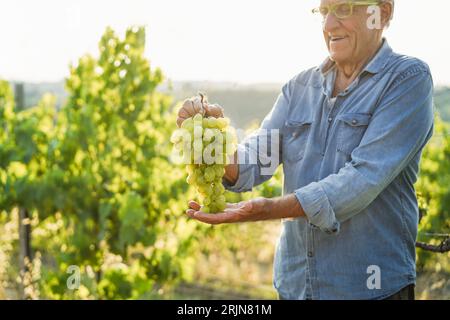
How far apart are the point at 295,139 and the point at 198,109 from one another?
478 mm

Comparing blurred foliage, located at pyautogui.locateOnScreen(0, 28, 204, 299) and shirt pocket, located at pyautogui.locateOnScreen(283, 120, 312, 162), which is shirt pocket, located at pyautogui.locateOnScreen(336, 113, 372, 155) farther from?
blurred foliage, located at pyautogui.locateOnScreen(0, 28, 204, 299)

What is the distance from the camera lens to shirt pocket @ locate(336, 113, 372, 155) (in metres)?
2.50

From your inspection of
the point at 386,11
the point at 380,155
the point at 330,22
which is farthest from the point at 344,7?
the point at 380,155

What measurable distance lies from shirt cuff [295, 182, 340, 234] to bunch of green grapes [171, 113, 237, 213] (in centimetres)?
29

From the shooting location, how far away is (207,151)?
2.36 meters

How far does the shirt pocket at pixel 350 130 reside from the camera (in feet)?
8.21

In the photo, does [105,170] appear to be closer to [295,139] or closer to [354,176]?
[295,139]

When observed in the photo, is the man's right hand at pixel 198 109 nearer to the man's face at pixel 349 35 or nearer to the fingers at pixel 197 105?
the fingers at pixel 197 105

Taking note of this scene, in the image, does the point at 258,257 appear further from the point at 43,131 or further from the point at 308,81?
the point at 308,81

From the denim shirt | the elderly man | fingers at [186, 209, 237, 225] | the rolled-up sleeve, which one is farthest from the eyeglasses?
fingers at [186, 209, 237, 225]

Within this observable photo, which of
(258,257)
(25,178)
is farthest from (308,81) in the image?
(258,257)

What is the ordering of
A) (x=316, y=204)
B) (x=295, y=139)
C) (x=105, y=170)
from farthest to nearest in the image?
1. (x=105, y=170)
2. (x=295, y=139)
3. (x=316, y=204)

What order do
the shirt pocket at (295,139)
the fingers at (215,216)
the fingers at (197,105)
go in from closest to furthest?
the fingers at (215,216), the fingers at (197,105), the shirt pocket at (295,139)

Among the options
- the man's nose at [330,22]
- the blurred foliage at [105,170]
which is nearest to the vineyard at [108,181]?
the blurred foliage at [105,170]
